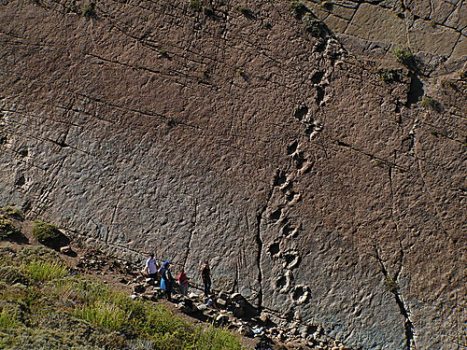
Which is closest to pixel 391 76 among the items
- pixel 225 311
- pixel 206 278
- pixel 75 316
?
pixel 206 278

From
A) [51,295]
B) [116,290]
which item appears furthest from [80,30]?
[51,295]

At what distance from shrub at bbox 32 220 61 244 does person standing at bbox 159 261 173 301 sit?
2.81 meters

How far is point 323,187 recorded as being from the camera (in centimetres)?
2047

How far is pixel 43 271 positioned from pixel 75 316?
264 centimetres

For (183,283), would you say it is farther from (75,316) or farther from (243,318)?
(75,316)

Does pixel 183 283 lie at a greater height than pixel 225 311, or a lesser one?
greater

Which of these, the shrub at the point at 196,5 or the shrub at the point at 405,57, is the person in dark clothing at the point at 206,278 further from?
the shrub at the point at 405,57

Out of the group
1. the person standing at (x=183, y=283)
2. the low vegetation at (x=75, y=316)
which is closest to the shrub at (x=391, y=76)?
the person standing at (x=183, y=283)

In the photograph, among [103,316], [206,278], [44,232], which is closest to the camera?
[103,316]

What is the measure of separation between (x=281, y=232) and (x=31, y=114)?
7.37 metres

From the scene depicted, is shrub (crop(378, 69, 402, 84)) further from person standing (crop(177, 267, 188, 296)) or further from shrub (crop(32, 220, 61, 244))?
shrub (crop(32, 220, 61, 244))

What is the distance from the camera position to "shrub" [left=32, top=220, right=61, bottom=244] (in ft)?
63.1

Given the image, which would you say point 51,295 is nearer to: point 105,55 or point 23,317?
point 23,317

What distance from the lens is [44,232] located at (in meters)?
19.3
